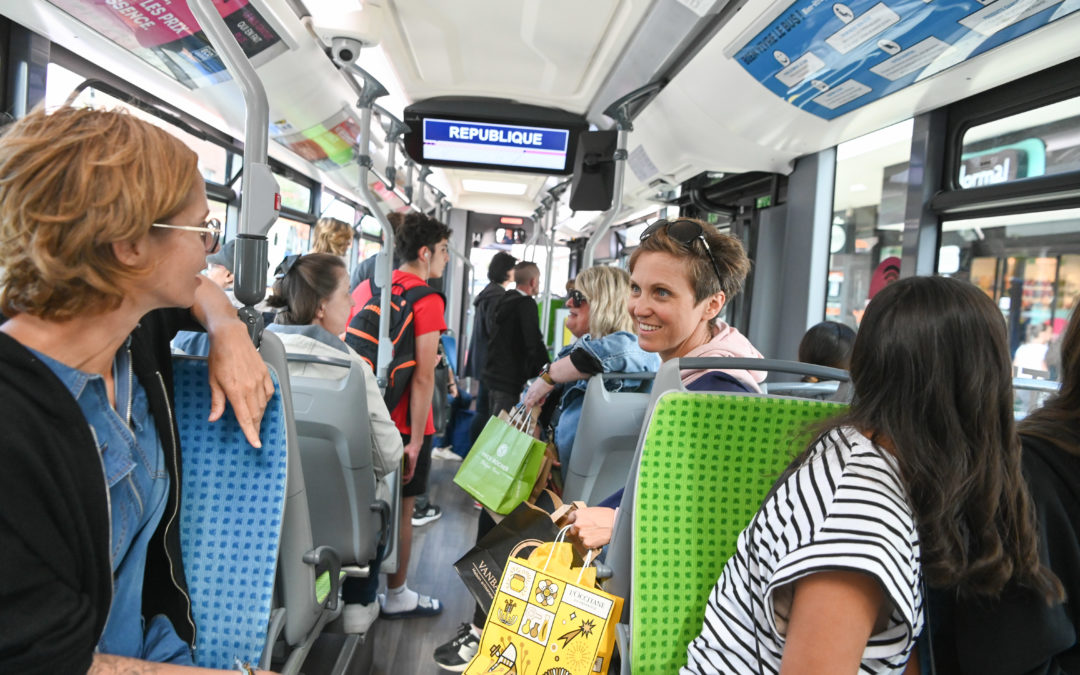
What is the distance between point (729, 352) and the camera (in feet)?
5.80

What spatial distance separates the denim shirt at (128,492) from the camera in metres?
1.03

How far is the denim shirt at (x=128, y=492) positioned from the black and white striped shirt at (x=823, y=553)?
97 cm

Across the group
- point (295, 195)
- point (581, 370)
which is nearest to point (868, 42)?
point (581, 370)

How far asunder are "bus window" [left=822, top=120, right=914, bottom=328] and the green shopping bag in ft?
6.85

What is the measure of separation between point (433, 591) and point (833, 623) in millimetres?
2934

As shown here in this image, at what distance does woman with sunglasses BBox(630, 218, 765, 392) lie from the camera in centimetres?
188

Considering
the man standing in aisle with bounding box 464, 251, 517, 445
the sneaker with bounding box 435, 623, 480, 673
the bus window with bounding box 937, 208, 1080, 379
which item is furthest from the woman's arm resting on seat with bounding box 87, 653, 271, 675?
the man standing in aisle with bounding box 464, 251, 517, 445

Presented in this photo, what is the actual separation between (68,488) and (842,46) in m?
2.65

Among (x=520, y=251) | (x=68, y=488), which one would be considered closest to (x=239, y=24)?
(x=68, y=488)

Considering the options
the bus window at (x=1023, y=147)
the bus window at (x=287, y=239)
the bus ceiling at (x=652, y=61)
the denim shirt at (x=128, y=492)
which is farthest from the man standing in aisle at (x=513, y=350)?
the denim shirt at (x=128, y=492)

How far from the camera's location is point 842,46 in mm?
2439

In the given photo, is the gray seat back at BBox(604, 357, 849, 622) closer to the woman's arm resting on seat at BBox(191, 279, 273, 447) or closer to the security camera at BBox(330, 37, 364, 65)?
the woman's arm resting on seat at BBox(191, 279, 273, 447)

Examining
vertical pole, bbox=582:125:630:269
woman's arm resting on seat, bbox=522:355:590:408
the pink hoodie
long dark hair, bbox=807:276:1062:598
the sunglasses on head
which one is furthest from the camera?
the sunglasses on head

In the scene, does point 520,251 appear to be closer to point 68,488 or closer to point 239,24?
point 239,24
